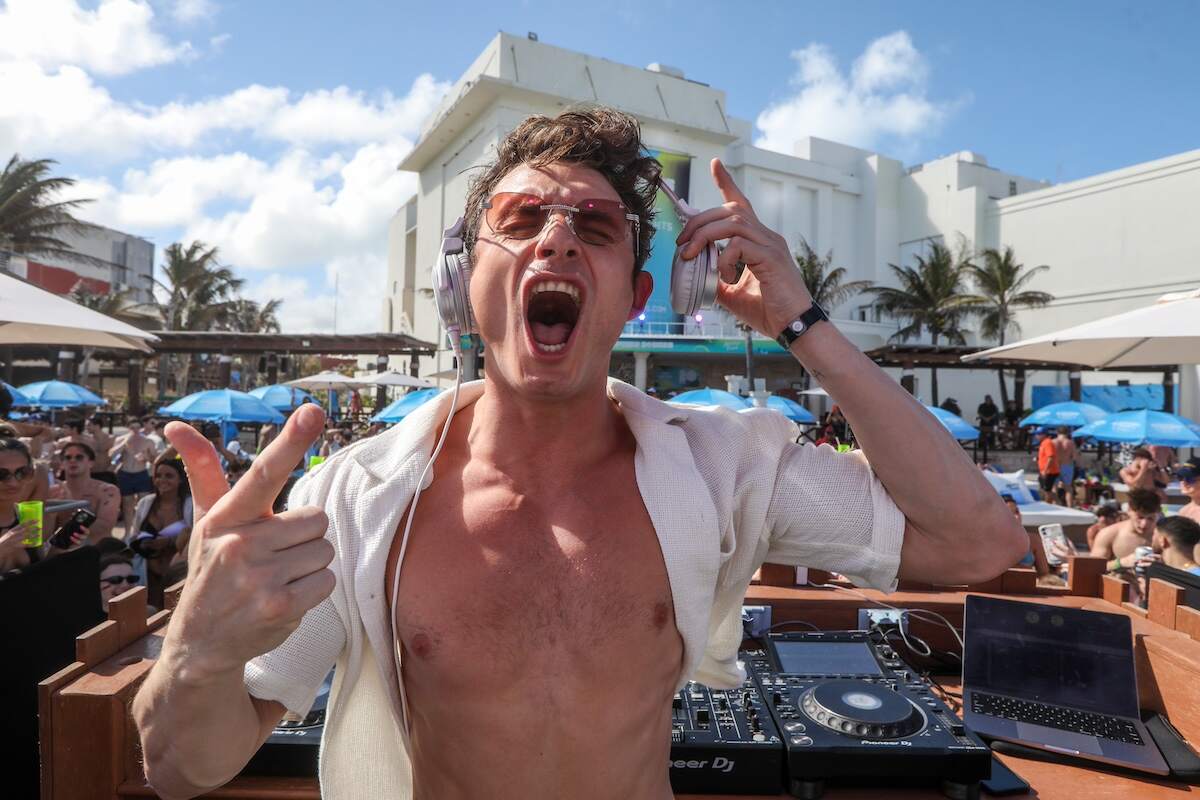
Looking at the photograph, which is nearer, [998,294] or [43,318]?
[43,318]

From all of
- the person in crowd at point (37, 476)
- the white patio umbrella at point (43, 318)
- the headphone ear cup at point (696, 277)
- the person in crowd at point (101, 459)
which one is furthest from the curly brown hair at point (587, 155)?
the person in crowd at point (101, 459)

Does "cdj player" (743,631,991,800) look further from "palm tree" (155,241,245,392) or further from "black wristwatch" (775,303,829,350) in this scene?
"palm tree" (155,241,245,392)

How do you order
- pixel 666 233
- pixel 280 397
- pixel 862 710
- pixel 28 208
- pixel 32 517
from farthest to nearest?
pixel 666 233 < pixel 28 208 < pixel 280 397 < pixel 32 517 < pixel 862 710

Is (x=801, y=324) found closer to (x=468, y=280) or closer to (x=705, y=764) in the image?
(x=468, y=280)

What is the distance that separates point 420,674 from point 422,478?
1.41 feet

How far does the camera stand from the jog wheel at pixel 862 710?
1.99m

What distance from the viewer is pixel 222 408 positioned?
12312mm

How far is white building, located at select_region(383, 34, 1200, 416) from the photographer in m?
31.7

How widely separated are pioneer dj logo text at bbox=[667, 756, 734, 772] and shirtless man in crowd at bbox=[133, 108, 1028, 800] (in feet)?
1.11

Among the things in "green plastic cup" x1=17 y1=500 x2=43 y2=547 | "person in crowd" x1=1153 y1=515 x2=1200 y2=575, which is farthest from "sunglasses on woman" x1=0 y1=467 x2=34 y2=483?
"person in crowd" x1=1153 y1=515 x2=1200 y2=575

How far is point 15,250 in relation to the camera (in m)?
25.6

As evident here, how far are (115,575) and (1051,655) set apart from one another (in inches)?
213

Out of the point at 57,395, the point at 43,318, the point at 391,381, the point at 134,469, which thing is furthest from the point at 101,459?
the point at 391,381

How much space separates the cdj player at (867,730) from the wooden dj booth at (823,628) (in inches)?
4.0
